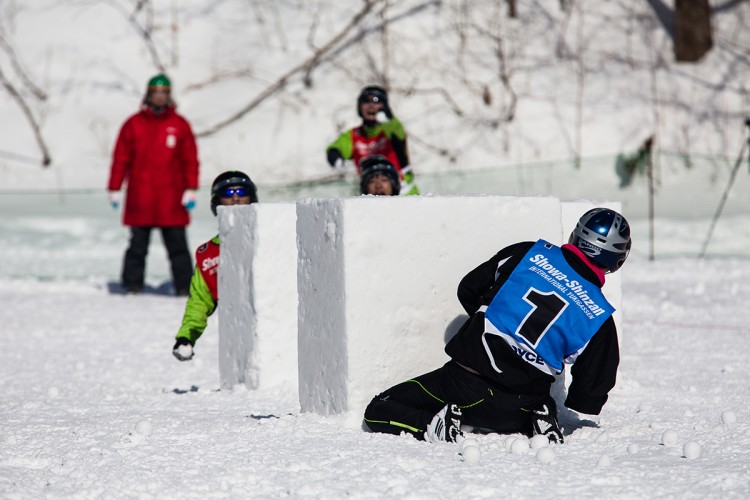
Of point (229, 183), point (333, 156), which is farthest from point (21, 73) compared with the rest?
point (229, 183)

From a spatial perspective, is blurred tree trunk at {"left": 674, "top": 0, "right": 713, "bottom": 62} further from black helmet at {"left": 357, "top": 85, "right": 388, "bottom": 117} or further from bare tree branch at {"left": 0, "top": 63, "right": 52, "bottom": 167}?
bare tree branch at {"left": 0, "top": 63, "right": 52, "bottom": 167}

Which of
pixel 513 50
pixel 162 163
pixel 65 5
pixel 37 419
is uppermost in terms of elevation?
pixel 65 5

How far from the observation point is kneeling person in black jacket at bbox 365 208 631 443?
4008 millimetres

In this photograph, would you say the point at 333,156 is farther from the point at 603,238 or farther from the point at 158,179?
the point at 603,238

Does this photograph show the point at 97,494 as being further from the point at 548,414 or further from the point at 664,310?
the point at 664,310

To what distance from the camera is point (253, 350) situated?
5.30 meters

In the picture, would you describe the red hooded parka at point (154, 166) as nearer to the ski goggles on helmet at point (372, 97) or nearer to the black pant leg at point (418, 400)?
the ski goggles on helmet at point (372, 97)

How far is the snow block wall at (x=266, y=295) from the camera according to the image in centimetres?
529

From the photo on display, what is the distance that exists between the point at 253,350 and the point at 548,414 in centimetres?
166

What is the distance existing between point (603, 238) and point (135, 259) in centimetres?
674

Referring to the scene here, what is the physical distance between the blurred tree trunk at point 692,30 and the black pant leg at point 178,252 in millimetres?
8894

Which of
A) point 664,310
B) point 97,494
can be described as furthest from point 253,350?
point 664,310

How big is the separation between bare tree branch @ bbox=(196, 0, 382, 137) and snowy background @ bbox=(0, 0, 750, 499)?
10cm

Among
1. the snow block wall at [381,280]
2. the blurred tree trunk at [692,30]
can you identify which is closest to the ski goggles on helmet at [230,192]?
the snow block wall at [381,280]
